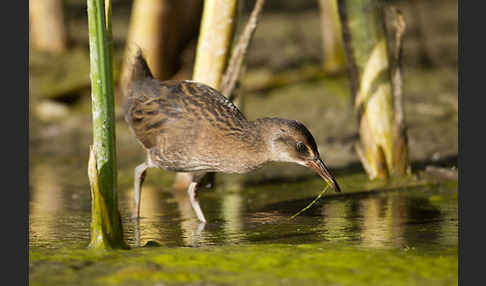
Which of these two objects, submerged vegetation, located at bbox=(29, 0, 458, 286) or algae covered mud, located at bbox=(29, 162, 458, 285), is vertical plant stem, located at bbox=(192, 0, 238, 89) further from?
algae covered mud, located at bbox=(29, 162, 458, 285)

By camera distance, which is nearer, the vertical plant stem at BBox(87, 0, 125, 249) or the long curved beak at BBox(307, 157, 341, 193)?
the vertical plant stem at BBox(87, 0, 125, 249)

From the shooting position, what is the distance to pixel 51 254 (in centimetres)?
601

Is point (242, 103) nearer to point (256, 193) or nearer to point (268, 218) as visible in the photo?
point (256, 193)

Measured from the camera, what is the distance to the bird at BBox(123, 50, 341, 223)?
7.70 metres

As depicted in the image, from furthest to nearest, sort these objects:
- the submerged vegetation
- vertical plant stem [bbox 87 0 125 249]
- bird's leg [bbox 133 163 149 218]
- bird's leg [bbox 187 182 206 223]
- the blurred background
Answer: the blurred background → bird's leg [bbox 133 163 149 218] → bird's leg [bbox 187 182 206 223] → vertical plant stem [bbox 87 0 125 249] → the submerged vegetation

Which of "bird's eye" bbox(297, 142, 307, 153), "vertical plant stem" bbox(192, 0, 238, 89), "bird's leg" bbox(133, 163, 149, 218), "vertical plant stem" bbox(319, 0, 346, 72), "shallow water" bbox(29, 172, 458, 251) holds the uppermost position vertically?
"vertical plant stem" bbox(319, 0, 346, 72)

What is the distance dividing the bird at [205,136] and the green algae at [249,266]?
5.22 ft

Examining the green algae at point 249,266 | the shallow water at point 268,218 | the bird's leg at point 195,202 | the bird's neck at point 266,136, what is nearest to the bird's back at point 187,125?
the bird's neck at point 266,136

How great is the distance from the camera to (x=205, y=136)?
7.96 meters

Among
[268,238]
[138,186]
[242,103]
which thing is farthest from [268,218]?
[242,103]

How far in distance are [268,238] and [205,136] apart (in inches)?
54.4

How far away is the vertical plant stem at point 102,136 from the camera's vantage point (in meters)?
5.93

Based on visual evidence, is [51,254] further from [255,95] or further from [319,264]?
[255,95]

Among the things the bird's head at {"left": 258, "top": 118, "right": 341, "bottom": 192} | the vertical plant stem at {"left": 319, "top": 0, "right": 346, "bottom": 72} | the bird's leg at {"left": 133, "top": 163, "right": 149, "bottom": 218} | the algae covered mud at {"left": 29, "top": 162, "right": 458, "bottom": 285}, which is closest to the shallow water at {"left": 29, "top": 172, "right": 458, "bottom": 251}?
the algae covered mud at {"left": 29, "top": 162, "right": 458, "bottom": 285}
